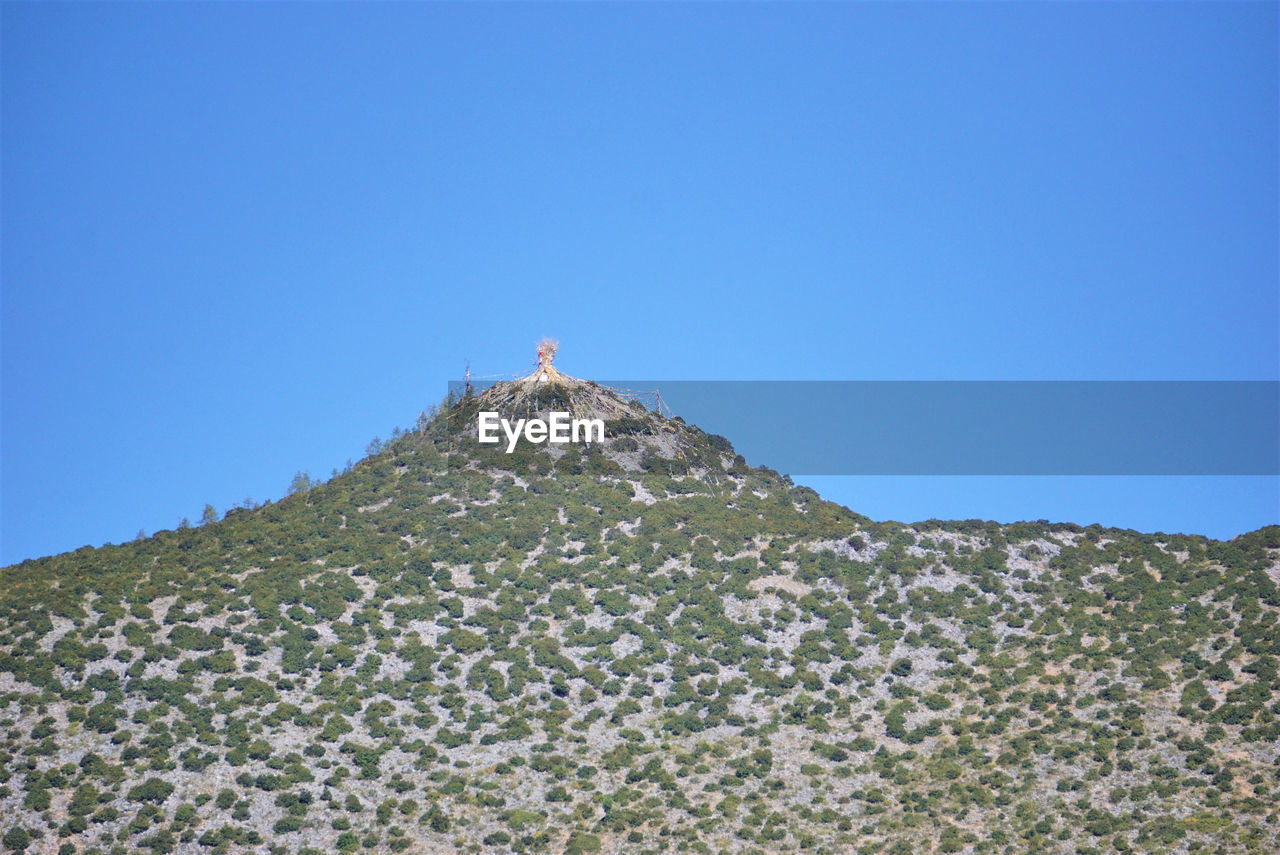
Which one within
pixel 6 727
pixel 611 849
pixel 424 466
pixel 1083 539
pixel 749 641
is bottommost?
pixel 611 849

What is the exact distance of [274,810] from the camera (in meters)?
71.8

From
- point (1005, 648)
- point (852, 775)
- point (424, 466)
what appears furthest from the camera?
point (424, 466)

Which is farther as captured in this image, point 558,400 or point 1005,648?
point 558,400

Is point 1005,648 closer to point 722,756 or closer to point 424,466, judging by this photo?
point 722,756

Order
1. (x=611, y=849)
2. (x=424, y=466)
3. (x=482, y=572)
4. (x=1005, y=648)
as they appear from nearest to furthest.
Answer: (x=611, y=849) < (x=1005, y=648) < (x=482, y=572) < (x=424, y=466)

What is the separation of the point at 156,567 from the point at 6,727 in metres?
15.2

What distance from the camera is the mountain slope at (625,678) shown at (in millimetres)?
71125

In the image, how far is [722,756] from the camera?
250 ft

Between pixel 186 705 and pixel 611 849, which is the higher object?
pixel 186 705

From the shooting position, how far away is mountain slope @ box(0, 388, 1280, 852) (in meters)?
71.1

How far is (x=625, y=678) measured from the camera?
81.9 metres

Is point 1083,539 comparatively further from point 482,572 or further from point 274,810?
point 274,810

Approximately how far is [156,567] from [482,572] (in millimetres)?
16394

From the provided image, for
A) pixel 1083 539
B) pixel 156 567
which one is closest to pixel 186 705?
pixel 156 567
